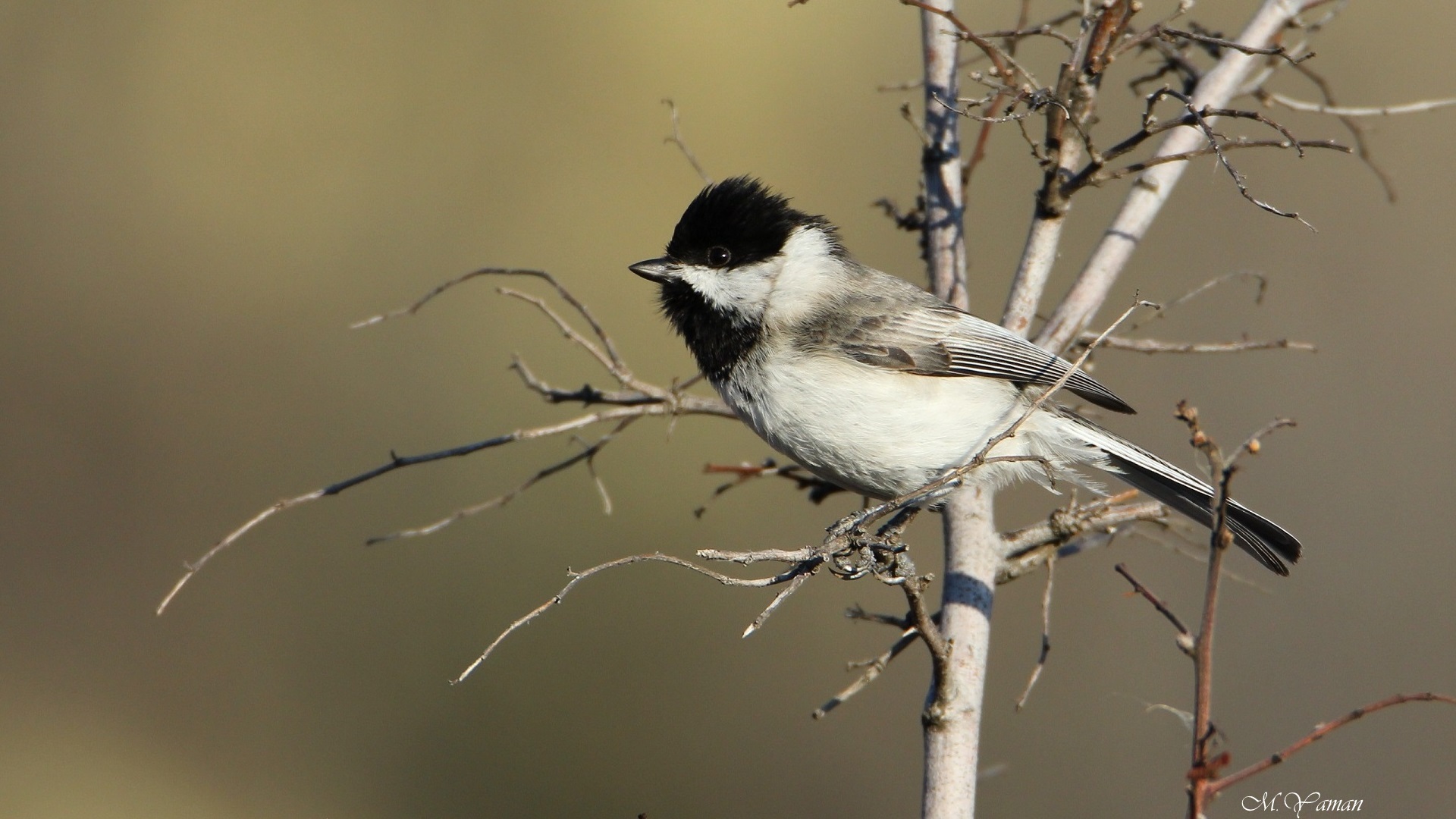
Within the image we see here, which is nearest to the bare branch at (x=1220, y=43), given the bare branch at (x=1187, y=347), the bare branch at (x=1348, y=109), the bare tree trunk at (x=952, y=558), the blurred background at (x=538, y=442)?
the bare tree trunk at (x=952, y=558)

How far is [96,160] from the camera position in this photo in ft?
21.8

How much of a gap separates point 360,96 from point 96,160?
1.66m

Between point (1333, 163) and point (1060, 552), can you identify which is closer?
point (1060, 552)

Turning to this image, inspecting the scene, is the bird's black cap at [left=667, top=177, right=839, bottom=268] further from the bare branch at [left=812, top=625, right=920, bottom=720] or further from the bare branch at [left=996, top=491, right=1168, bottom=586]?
the bare branch at [left=812, top=625, right=920, bottom=720]

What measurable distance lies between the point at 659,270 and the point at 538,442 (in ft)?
12.2

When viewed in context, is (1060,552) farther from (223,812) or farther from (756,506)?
(223,812)

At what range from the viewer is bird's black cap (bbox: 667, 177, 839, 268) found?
3170mm

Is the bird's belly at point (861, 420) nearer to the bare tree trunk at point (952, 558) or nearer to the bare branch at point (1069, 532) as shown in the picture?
the bare tree trunk at point (952, 558)

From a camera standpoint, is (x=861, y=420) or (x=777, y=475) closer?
(x=861, y=420)

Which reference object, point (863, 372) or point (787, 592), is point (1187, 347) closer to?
point (863, 372)

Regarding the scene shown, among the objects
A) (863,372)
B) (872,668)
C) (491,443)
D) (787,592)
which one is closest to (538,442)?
(863,372)

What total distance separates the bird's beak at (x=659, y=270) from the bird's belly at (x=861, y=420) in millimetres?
416

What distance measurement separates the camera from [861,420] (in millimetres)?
2846

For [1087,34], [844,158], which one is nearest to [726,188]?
[1087,34]
